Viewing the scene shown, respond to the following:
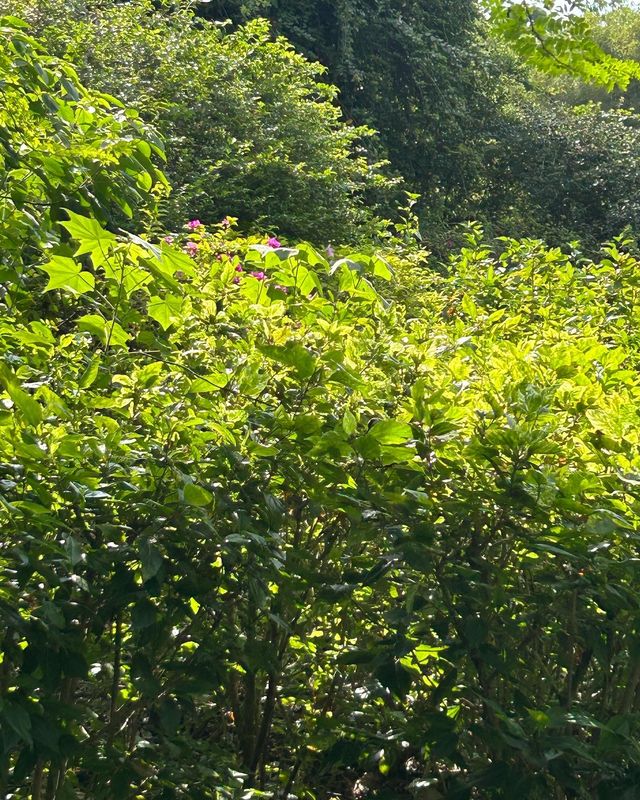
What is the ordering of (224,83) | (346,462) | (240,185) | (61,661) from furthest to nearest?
(224,83) → (240,185) → (346,462) → (61,661)

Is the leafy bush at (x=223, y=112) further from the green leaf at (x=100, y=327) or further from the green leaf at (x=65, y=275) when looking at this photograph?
the green leaf at (x=65, y=275)

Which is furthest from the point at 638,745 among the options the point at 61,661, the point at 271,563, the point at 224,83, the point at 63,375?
the point at 224,83

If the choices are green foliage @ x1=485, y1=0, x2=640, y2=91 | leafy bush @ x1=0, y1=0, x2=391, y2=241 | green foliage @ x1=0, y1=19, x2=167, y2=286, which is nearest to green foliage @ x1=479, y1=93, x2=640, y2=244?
leafy bush @ x1=0, y1=0, x2=391, y2=241

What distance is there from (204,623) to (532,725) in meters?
0.72

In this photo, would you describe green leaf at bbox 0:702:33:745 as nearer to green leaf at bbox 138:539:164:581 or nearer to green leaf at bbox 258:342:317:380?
green leaf at bbox 138:539:164:581

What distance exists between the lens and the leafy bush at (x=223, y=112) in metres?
9.03

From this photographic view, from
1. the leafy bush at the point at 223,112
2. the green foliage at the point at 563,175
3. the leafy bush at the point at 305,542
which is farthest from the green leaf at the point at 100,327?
the green foliage at the point at 563,175

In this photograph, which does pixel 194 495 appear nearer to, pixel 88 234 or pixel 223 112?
pixel 88 234

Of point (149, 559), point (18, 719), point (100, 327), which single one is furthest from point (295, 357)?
point (18, 719)

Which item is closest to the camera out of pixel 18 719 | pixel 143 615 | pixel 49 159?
pixel 18 719

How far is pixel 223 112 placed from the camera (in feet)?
32.7

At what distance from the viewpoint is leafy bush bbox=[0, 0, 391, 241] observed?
9.03 m

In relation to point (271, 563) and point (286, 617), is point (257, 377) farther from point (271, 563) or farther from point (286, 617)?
point (286, 617)

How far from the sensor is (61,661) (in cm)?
191
